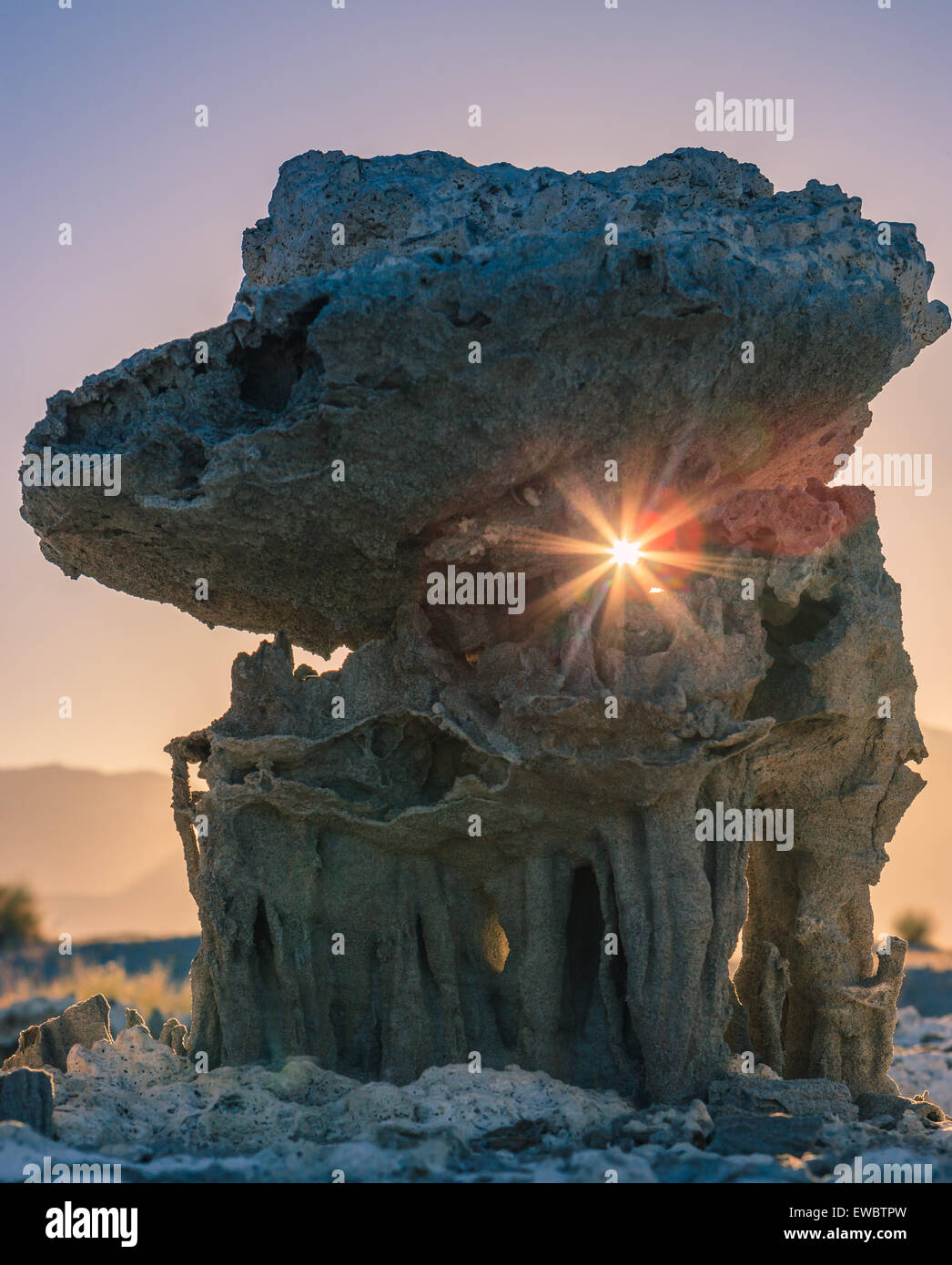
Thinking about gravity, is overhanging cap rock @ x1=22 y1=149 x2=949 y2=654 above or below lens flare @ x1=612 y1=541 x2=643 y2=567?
above

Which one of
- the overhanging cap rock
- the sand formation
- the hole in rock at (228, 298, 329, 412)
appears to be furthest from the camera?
the hole in rock at (228, 298, 329, 412)

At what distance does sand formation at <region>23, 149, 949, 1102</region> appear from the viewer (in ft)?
29.9

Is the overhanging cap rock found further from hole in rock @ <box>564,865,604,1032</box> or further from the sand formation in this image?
hole in rock @ <box>564,865,604,1032</box>

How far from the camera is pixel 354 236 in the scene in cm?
1018

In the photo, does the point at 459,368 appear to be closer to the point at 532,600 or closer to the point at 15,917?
the point at 532,600

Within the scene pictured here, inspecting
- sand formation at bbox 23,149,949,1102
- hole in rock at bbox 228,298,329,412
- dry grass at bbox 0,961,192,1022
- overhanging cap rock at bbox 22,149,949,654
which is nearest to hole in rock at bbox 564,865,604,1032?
sand formation at bbox 23,149,949,1102

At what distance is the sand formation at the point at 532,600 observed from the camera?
9.12 metres

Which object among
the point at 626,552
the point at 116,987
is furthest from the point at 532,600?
the point at 116,987

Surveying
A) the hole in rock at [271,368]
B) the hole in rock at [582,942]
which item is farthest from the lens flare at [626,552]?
the hole in rock at [271,368]

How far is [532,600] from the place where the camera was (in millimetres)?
10969

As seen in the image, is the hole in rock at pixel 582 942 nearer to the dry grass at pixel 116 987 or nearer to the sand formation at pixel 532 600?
the sand formation at pixel 532 600

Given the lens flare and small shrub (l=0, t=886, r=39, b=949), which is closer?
the lens flare

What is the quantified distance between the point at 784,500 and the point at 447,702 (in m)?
3.01

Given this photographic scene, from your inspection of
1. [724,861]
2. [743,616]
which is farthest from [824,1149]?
[743,616]
